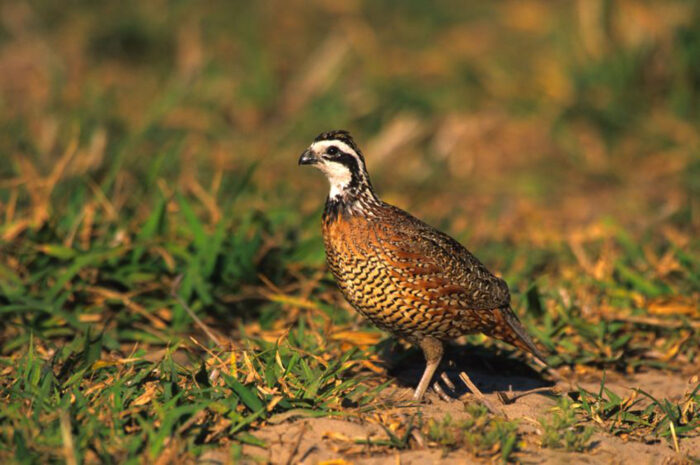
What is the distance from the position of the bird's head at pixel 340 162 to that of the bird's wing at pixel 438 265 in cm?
25

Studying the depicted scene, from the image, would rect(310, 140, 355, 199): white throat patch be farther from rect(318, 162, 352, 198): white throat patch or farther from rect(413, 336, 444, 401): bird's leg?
rect(413, 336, 444, 401): bird's leg

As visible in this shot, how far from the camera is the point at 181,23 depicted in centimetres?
1028

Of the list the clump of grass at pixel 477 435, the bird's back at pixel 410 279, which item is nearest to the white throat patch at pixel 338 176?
the bird's back at pixel 410 279

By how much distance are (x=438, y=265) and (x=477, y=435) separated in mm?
1003

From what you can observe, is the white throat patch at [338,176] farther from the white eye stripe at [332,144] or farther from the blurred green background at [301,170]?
the blurred green background at [301,170]

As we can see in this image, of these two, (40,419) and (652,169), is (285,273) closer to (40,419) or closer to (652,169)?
(40,419)

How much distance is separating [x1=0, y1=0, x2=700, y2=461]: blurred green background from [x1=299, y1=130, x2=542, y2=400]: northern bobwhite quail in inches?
29.7

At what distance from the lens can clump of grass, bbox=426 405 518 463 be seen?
3.74m

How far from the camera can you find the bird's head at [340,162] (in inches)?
181

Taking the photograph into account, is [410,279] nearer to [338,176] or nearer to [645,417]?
[338,176]

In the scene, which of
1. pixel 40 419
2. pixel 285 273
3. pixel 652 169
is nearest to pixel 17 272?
pixel 285 273

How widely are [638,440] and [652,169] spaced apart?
4.77 meters

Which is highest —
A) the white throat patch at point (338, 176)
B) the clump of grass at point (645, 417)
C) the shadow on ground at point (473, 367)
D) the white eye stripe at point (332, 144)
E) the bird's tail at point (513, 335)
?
the white eye stripe at point (332, 144)

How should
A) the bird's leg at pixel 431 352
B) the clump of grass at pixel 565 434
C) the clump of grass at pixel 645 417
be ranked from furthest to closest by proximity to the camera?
the bird's leg at pixel 431 352
the clump of grass at pixel 645 417
the clump of grass at pixel 565 434
